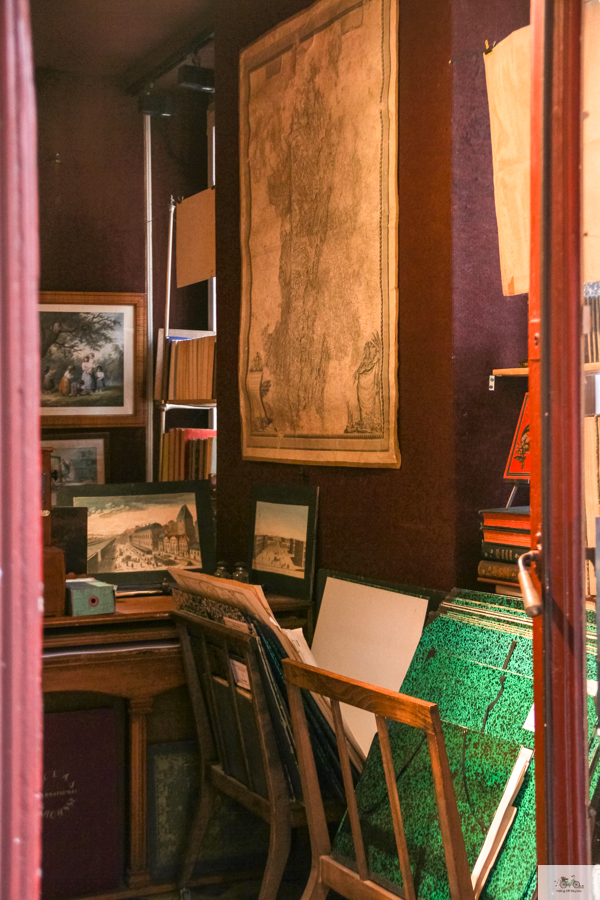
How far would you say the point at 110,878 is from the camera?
10.3ft

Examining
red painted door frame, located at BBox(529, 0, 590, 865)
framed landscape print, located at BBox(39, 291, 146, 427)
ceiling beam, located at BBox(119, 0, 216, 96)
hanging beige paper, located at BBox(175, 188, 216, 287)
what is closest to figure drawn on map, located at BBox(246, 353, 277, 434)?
hanging beige paper, located at BBox(175, 188, 216, 287)

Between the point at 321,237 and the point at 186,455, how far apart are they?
Answer: 1885 mm

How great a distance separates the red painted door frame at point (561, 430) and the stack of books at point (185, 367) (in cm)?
338

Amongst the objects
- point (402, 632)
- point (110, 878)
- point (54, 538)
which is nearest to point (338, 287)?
point (402, 632)

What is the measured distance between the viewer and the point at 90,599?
313 centimetres

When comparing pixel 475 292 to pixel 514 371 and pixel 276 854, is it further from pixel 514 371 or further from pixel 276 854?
pixel 276 854

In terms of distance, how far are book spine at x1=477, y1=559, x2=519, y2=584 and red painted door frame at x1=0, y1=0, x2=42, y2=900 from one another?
200 cm

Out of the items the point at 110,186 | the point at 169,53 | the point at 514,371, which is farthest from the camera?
the point at 110,186

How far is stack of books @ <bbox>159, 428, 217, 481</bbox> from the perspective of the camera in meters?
4.66

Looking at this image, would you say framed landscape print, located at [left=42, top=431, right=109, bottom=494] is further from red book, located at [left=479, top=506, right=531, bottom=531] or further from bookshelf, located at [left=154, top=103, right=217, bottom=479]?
red book, located at [left=479, top=506, right=531, bottom=531]

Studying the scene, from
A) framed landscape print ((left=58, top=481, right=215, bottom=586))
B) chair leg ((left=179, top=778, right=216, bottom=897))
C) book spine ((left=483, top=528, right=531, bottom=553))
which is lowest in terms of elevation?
chair leg ((left=179, top=778, right=216, bottom=897))

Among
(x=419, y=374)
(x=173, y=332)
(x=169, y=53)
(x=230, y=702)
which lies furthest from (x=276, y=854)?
(x=169, y=53)

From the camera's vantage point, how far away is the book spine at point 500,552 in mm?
2449

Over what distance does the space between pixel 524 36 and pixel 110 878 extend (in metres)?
2.95
